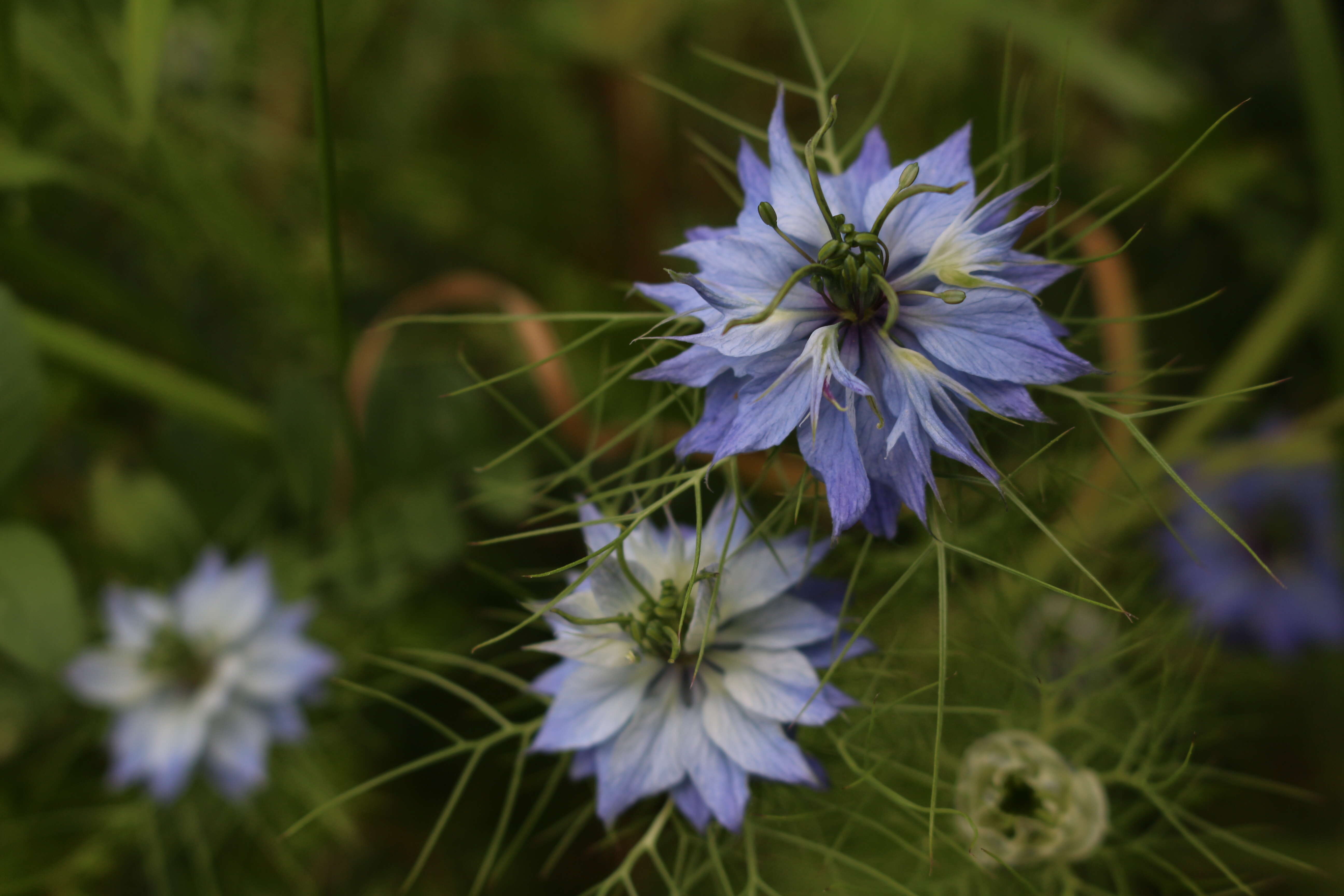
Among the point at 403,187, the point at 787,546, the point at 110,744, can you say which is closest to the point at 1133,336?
the point at 787,546

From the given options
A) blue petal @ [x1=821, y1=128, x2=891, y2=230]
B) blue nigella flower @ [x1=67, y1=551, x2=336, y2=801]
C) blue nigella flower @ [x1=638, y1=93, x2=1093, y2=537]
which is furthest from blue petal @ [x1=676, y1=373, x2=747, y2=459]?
blue nigella flower @ [x1=67, y1=551, x2=336, y2=801]

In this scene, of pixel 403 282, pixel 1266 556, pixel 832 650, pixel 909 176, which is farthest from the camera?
pixel 403 282

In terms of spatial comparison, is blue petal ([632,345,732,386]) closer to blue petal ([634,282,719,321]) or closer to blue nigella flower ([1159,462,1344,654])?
blue petal ([634,282,719,321])

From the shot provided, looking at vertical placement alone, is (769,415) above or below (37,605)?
above

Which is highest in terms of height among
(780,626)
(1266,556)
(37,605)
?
(780,626)

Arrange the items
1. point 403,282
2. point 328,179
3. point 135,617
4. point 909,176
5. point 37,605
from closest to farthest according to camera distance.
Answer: point 909,176
point 328,179
point 37,605
point 135,617
point 403,282

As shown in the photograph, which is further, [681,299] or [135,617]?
[135,617]

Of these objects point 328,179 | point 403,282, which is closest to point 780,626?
point 328,179

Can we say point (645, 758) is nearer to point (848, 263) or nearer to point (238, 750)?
point (848, 263)
